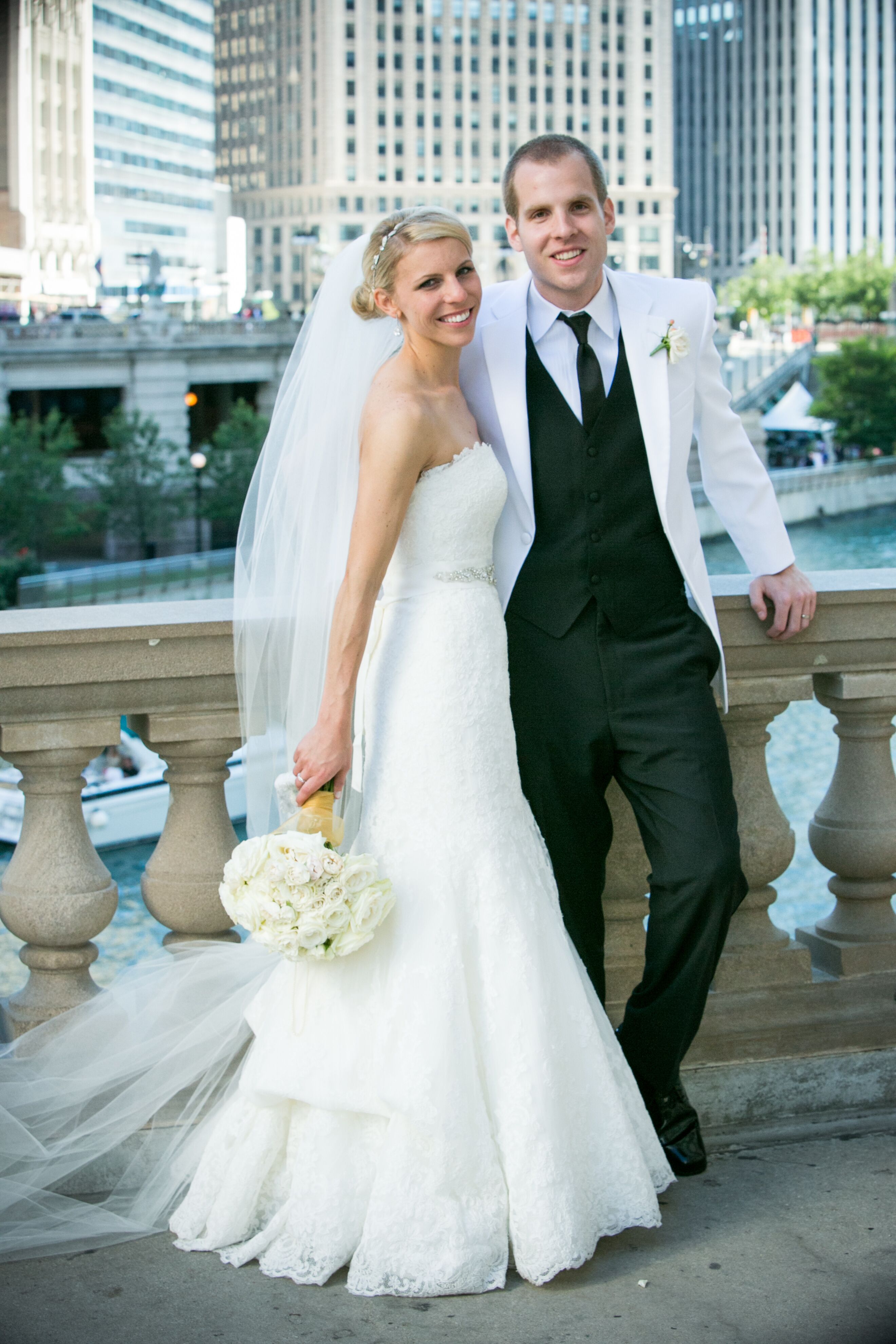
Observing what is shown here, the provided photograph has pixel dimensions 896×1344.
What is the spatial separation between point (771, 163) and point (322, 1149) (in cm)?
13257

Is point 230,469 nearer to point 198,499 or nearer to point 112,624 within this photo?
point 198,499

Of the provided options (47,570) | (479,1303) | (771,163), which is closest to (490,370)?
(479,1303)

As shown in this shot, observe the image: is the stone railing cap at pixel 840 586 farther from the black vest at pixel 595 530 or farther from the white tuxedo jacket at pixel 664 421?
the black vest at pixel 595 530

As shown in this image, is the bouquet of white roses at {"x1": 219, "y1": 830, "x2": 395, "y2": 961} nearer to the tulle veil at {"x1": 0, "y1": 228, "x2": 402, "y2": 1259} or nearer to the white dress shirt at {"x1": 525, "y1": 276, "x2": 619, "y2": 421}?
the tulle veil at {"x1": 0, "y1": 228, "x2": 402, "y2": 1259}

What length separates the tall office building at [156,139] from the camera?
105000mm

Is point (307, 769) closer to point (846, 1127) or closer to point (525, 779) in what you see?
point (525, 779)

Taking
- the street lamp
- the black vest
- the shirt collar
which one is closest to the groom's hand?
the black vest

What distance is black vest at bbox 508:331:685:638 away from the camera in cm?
292

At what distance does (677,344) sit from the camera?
9.64ft

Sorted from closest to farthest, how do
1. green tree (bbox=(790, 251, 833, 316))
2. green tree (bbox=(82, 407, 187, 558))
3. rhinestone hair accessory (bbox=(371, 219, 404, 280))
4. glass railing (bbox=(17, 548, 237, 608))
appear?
rhinestone hair accessory (bbox=(371, 219, 404, 280)) → glass railing (bbox=(17, 548, 237, 608)) → green tree (bbox=(82, 407, 187, 558)) → green tree (bbox=(790, 251, 833, 316))

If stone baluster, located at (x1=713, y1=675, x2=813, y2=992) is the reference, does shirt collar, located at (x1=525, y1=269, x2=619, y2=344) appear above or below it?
above

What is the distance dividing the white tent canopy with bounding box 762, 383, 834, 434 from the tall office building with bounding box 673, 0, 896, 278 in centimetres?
5533

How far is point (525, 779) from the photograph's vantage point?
299 centimetres

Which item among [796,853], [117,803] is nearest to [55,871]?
[796,853]
